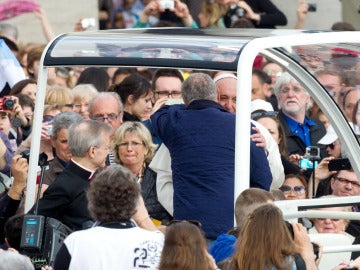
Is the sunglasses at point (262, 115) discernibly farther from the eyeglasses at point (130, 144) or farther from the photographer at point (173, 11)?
the photographer at point (173, 11)

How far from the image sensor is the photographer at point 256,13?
1659 centimetres

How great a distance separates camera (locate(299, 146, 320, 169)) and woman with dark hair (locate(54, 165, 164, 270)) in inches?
125

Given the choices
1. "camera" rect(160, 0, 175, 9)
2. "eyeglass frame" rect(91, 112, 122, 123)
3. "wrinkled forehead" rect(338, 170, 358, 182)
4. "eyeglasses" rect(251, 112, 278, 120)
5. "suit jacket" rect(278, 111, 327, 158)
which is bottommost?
"suit jacket" rect(278, 111, 327, 158)

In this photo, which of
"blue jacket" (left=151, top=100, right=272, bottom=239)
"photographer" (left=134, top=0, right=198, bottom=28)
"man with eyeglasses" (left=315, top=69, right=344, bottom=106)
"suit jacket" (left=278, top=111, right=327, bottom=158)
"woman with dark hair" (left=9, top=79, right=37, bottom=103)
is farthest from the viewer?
"photographer" (left=134, top=0, right=198, bottom=28)

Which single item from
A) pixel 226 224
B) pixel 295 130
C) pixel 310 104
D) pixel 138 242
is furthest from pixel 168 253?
pixel 310 104

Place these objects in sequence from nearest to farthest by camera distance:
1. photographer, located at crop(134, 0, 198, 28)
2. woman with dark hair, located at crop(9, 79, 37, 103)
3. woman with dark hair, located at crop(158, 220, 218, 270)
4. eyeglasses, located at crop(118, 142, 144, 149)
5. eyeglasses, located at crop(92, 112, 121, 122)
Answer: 1. woman with dark hair, located at crop(158, 220, 218, 270)
2. eyeglasses, located at crop(118, 142, 144, 149)
3. eyeglasses, located at crop(92, 112, 121, 122)
4. woman with dark hair, located at crop(9, 79, 37, 103)
5. photographer, located at crop(134, 0, 198, 28)

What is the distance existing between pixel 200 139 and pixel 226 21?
25.1ft

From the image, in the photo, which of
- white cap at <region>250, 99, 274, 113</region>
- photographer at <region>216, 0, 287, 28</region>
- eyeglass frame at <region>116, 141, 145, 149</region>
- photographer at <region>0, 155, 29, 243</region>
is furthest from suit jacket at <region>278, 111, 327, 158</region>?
photographer at <region>216, 0, 287, 28</region>

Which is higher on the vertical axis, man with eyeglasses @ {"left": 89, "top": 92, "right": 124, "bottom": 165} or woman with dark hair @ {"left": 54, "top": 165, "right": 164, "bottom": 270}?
woman with dark hair @ {"left": 54, "top": 165, "right": 164, "bottom": 270}

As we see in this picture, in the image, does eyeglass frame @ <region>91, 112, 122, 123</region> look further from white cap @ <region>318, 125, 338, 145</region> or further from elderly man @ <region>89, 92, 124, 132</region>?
white cap @ <region>318, 125, 338, 145</region>

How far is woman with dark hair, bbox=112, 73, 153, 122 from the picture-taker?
11875 millimetres

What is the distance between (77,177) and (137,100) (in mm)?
2767

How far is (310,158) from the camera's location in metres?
10.7

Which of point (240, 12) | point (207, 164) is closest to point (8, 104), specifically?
point (207, 164)
